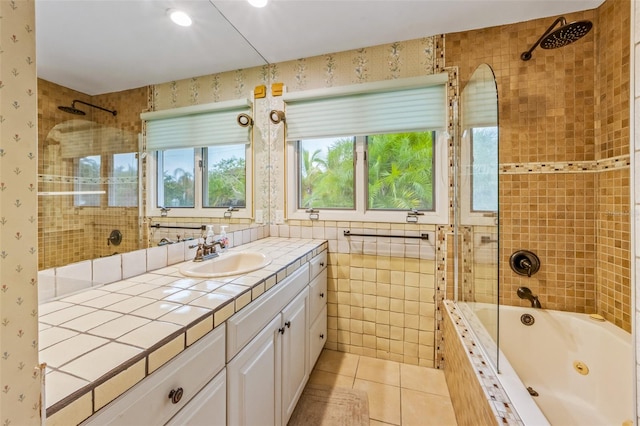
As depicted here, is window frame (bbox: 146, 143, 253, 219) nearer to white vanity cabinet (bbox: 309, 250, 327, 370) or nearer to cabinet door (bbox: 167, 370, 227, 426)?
white vanity cabinet (bbox: 309, 250, 327, 370)

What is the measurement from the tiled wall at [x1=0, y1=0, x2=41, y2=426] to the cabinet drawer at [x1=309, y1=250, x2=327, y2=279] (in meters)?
1.41

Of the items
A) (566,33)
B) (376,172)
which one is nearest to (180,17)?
(376,172)

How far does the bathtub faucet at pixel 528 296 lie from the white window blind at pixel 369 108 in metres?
1.24

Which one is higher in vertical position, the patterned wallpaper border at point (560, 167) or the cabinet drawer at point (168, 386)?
the patterned wallpaper border at point (560, 167)

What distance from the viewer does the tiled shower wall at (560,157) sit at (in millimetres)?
1572

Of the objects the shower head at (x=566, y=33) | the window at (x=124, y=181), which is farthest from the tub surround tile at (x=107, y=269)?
the shower head at (x=566, y=33)

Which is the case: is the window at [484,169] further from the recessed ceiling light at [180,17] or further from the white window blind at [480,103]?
the recessed ceiling light at [180,17]

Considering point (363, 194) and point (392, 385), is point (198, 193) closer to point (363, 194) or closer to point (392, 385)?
point (363, 194)

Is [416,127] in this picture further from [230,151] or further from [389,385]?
[389,385]

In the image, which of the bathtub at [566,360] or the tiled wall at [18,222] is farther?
the bathtub at [566,360]

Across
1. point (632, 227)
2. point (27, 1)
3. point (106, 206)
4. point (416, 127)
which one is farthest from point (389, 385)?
point (27, 1)

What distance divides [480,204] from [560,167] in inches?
31.1

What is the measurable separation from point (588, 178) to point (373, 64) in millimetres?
1644

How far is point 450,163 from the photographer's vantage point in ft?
6.18
